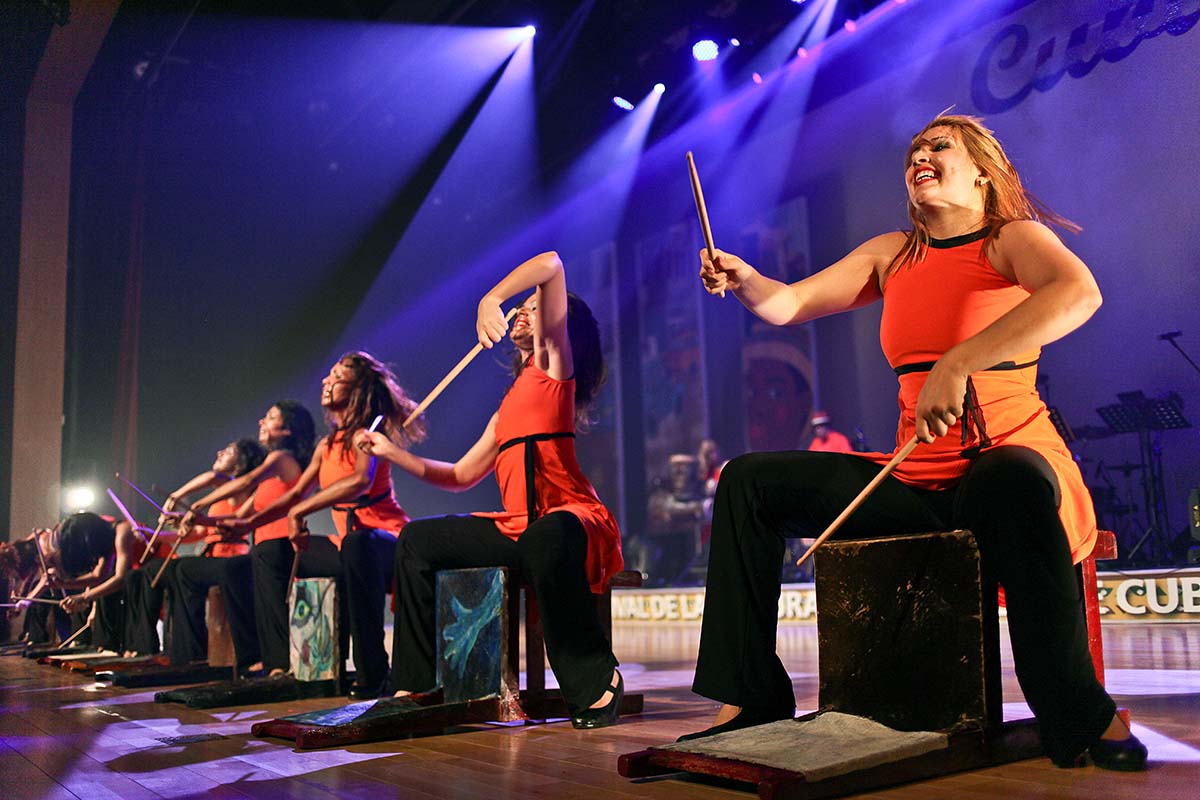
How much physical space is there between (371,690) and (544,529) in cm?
122

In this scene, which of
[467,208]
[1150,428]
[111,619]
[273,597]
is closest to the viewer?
[273,597]

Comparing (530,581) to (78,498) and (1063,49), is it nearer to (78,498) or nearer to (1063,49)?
(78,498)

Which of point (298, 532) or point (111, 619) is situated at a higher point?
point (298, 532)

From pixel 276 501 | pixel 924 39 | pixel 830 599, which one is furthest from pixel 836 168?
pixel 830 599

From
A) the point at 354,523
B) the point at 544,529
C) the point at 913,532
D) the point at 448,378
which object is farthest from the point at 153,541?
the point at 913,532

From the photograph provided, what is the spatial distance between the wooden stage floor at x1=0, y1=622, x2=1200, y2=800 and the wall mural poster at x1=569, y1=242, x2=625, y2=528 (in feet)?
24.4

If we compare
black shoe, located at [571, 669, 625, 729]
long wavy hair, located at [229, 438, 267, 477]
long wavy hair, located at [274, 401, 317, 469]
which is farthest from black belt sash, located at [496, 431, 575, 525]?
long wavy hair, located at [229, 438, 267, 477]

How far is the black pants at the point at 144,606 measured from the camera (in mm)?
5398

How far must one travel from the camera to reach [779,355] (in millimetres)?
9586

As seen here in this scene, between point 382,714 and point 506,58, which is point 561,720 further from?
point 506,58

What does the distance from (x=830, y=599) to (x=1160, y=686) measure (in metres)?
1.67

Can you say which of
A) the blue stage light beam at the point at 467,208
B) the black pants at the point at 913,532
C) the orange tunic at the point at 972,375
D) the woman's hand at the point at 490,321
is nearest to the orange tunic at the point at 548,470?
the woman's hand at the point at 490,321

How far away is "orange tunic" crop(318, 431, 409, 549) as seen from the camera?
366 cm

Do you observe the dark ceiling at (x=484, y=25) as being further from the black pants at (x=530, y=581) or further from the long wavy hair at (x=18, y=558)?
the black pants at (x=530, y=581)
